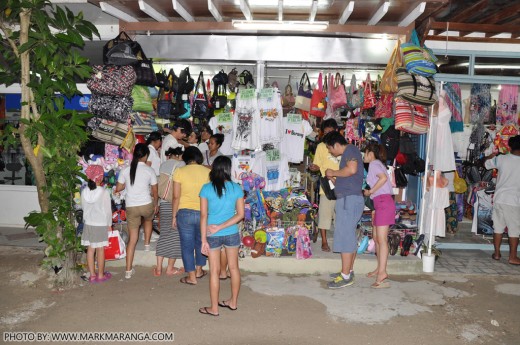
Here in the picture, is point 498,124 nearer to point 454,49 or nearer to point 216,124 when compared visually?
point 454,49

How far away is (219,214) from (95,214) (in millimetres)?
2064

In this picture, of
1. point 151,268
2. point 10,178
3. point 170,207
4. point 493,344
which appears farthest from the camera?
point 10,178

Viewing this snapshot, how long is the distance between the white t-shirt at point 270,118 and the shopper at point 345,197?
1381 mm

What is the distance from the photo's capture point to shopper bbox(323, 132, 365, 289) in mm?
5977

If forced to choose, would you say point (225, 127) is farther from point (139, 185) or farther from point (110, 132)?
point (139, 185)

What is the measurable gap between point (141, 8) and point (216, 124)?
210 cm

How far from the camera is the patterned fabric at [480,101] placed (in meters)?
9.07

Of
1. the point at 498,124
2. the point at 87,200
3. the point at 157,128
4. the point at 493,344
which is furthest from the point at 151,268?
the point at 498,124

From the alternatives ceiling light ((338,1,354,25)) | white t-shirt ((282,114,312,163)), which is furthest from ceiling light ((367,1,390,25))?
white t-shirt ((282,114,312,163))

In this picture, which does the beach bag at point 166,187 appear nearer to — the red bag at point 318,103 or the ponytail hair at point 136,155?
the ponytail hair at point 136,155

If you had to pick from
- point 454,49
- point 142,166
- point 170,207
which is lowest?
point 170,207

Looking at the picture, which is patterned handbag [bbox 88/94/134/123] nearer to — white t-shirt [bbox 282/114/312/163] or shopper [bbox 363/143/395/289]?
white t-shirt [bbox 282/114/312/163]

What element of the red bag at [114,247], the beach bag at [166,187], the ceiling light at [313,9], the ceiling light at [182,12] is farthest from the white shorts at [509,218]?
the red bag at [114,247]

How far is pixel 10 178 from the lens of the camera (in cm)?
917
